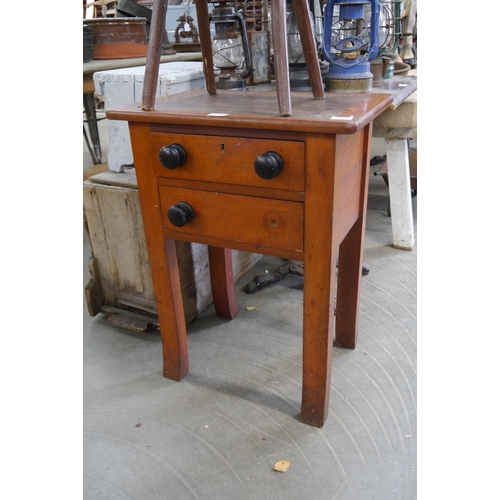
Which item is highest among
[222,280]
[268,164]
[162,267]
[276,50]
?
[276,50]

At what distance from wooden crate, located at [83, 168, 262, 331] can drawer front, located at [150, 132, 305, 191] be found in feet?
1.43

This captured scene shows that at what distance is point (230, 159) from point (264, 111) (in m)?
0.14

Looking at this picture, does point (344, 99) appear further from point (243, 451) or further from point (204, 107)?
point (243, 451)

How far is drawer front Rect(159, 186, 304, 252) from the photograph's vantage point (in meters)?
1.05

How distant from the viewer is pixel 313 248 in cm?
105

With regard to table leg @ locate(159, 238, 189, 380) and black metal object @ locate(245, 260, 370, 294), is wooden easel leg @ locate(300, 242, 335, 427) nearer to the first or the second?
table leg @ locate(159, 238, 189, 380)

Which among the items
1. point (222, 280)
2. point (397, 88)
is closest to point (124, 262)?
point (222, 280)

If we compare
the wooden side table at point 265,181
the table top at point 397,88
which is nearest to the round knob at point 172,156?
the wooden side table at point 265,181

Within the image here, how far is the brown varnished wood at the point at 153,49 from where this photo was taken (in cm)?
109

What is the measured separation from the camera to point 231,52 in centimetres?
146

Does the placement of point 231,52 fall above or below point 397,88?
above

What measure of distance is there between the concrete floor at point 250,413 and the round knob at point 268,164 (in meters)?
0.69

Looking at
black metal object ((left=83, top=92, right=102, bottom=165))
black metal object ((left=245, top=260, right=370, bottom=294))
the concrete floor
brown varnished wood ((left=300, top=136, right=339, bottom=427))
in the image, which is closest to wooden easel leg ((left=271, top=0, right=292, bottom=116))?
brown varnished wood ((left=300, top=136, right=339, bottom=427))

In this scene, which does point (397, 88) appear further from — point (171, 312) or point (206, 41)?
point (171, 312)
